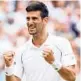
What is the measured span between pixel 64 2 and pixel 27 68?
45 centimetres

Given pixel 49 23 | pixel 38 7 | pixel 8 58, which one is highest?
pixel 38 7

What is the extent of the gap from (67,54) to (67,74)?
0.11m

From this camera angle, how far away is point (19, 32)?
1639mm

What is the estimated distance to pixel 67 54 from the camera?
1.59 metres

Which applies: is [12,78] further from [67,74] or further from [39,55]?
[67,74]

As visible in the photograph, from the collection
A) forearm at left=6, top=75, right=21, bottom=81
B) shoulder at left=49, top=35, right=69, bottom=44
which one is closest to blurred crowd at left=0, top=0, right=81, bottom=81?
shoulder at left=49, top=35, right=69, bottom=44

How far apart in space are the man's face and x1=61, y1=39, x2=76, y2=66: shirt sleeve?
0.16 m

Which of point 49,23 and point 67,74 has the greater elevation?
point 49,23

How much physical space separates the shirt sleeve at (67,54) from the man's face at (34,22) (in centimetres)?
16

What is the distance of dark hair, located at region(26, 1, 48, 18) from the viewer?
5.16 ft

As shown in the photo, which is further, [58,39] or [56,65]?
[58,39]

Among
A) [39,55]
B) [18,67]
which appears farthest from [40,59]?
[18,67]

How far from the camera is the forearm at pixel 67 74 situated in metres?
1.55

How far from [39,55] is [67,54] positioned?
16 centimetres
